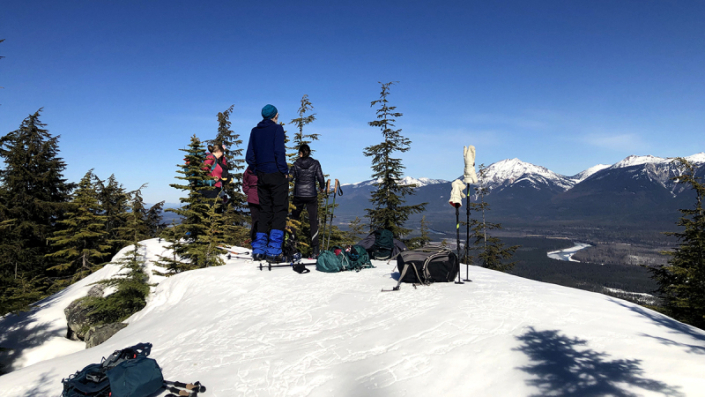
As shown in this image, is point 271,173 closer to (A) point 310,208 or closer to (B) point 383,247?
(A) point 310,208

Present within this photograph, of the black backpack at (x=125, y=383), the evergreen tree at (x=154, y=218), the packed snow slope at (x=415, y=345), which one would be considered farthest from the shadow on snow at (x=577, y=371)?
the evergreen tree at (x=154, y=218)

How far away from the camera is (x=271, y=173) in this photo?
26.0 feet

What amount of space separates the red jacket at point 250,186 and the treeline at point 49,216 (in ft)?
38.5

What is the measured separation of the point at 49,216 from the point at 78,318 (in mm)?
17908

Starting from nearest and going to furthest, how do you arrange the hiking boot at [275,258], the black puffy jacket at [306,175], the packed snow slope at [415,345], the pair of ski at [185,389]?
the packed snow slope at [415,345]
the pair of ski at [185,389]
the hiking boot at [275,258]
the black puffy jacket at [306,175]

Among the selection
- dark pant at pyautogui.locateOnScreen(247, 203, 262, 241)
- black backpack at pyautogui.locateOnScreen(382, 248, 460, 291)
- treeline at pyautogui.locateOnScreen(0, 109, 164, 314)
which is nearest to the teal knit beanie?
dark pant at pyautogui.locateOnScreen(247, 203, 262, 241)

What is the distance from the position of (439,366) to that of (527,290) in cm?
363

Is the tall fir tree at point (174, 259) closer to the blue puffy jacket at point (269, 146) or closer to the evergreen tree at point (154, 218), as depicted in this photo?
the blue puffy jacket at point (269, 146)

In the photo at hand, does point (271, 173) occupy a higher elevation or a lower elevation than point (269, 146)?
lower

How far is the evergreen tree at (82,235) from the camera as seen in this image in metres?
19.1

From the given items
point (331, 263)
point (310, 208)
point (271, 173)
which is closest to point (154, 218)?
point (310, 208)

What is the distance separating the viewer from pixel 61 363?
17.1 feet

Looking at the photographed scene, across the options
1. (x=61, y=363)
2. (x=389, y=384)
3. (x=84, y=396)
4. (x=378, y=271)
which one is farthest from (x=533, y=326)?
(x=61, y=363)

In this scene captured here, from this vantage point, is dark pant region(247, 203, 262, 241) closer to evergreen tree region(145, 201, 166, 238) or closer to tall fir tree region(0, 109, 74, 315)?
tall fir tree region(0, 109, 74, 315)
